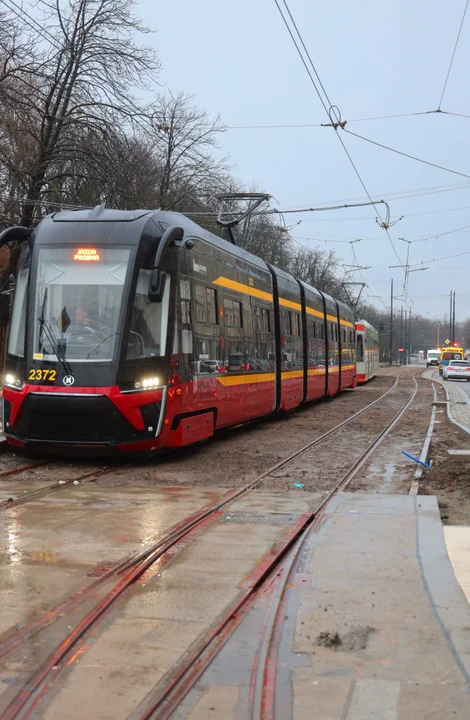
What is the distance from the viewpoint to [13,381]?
1142cm

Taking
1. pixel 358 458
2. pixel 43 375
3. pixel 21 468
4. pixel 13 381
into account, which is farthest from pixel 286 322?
pixel 21 468

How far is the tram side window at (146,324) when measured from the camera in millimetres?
10969

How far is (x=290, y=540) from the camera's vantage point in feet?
23.1

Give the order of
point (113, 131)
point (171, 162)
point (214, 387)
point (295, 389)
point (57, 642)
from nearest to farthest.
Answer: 1. point (57, 642)
2. point (214, 387)
3. point (295, 389)
4. point (113, 131)
5. point (171, 162)

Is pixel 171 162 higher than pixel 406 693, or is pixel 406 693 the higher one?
pixel 171 162

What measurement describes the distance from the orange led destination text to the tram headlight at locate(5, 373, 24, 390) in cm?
182

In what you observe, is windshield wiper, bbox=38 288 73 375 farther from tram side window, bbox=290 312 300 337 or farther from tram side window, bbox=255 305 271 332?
tram side window, bbox=290 312 300 337

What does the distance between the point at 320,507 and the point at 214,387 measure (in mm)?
4948

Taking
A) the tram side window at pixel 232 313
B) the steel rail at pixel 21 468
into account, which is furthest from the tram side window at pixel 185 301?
the steel rail at pixel 21 468

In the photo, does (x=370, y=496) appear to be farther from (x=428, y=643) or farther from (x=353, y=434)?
(x=353, y=434)

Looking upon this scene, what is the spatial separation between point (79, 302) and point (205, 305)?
2.55 metres

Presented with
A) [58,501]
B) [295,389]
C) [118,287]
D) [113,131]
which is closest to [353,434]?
[295,389]

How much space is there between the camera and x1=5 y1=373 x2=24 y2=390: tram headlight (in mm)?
11203

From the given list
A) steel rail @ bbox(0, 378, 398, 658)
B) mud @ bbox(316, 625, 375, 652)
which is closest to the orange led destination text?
steel rail @ bbox(0, 378, 398, 658)
